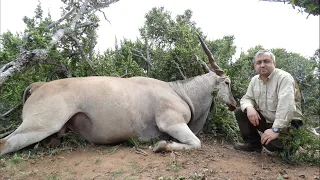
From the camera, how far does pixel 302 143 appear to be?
16.5 ft

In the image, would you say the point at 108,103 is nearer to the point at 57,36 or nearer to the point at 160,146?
the point at 160,146

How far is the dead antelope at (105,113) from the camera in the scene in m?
4.85

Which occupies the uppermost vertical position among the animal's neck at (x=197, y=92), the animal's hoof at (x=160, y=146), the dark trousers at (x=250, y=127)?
the animal's neck at (x=197, y=92)

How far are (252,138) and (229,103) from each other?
1.03 meters

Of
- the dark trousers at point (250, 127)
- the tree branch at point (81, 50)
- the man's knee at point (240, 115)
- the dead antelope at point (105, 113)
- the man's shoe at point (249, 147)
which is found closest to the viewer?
the dead antelope at point (105, 113)

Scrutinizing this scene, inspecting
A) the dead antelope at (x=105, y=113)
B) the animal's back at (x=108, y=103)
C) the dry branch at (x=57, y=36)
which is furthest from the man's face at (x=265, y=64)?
the dry branch at (x=57, y=36)

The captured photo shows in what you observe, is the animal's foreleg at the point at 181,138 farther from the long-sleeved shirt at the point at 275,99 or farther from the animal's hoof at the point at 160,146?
the long-sleeved shirt at the point at 275,99

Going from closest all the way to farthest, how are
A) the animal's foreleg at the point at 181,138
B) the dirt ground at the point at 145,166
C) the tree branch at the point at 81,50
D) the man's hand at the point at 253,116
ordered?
the dirt ground at the point at 145,166 < the animal's foreleg at the point at 181,138 < the man's hand at the point at 253,116 < the tree branch at the point at 81,50

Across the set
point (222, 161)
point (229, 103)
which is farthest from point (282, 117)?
point (229, 103)

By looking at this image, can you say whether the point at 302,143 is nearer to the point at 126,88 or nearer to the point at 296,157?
the point at 296,157

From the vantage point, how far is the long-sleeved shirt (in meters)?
4.82

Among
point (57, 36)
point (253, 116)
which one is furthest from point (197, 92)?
point (57, 36)

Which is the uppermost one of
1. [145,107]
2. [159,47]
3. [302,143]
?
[159,47]

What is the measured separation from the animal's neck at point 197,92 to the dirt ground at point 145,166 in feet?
3.54
